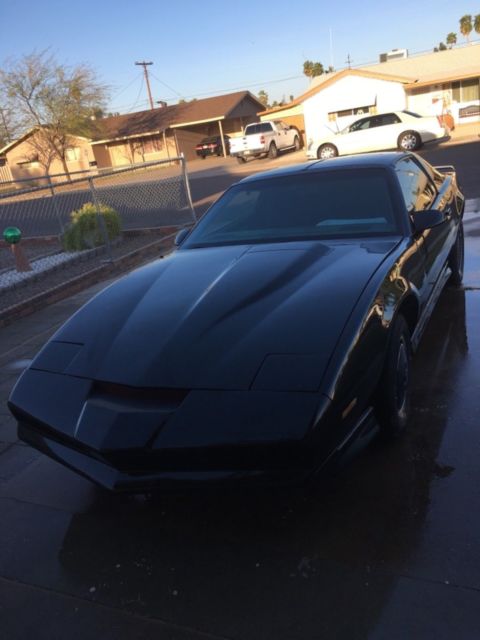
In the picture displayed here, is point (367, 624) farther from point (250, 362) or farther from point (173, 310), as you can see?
point (173, 310)

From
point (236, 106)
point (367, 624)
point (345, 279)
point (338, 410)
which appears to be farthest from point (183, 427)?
point (236, 106)

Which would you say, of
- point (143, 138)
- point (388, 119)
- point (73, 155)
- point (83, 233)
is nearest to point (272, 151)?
point (388, 119)

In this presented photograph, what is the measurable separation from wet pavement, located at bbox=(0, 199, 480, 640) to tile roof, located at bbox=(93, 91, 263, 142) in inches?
1588

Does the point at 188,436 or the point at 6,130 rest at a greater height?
the point at 6,130

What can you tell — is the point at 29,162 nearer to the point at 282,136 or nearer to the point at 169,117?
the point at 169,117

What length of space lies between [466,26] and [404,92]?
53.9 meters

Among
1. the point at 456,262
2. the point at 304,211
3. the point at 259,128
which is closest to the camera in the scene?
the point at 304,211

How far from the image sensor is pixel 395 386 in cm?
280

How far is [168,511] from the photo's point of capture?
2.70 m

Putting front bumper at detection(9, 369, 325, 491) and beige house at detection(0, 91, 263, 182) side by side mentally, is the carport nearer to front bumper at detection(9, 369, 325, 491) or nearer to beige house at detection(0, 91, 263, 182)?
beige house at detection(0, 91, 263, 182)

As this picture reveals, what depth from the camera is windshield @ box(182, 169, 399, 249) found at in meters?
3.60

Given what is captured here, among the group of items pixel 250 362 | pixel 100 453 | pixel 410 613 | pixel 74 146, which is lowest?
pixel 410 613

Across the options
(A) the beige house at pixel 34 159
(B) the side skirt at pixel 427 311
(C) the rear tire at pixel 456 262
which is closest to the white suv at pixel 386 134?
(C) the rear tire at pixel 456 262

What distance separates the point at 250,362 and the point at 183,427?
1.27 ft
